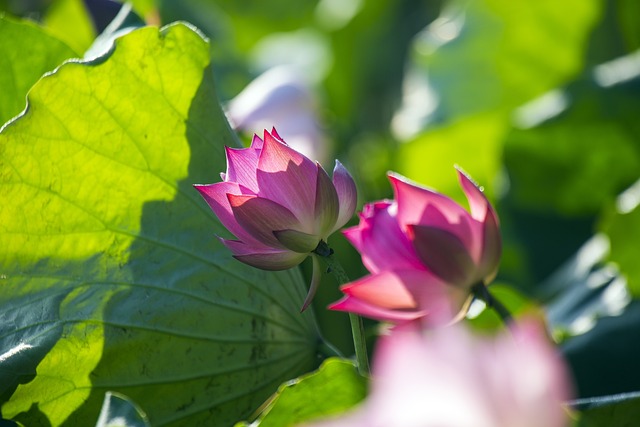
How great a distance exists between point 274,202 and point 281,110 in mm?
542

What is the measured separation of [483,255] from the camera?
520 millimetres

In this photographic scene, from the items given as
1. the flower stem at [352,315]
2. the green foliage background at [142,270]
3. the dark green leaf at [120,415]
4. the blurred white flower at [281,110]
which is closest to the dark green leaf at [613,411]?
the green foliage background at [142,270]

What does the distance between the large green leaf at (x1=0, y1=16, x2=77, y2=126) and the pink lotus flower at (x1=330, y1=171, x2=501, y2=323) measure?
1.00 ft

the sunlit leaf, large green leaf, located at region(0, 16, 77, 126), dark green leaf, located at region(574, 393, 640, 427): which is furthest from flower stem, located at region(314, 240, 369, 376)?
the sunlit leaf

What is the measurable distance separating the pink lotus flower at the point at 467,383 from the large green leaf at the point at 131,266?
33cm

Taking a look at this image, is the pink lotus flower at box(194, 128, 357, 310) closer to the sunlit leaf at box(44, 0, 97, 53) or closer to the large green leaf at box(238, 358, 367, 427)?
the large green leaf at box(238, 358, 367, 427)

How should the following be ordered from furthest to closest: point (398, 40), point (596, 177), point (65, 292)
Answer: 1. point (398, 40)
2. point (596, 177)
3. point (65, 292)

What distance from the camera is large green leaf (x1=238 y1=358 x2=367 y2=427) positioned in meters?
0.47

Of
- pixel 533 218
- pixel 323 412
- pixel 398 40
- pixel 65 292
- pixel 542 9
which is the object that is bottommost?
pixel 323 412

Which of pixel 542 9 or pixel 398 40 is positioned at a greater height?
pixel 398 40

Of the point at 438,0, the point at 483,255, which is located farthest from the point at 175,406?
the point at 438,0

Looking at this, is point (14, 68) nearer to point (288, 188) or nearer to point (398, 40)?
point (288, 188)

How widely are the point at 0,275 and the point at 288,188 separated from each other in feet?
0.69

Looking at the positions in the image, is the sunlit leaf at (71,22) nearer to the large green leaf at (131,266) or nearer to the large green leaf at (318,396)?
the large green leaf at (131,266)
